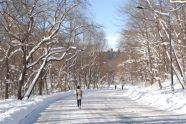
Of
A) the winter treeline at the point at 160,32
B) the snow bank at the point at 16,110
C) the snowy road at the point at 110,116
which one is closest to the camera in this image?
the snow bank at the point at 16,110

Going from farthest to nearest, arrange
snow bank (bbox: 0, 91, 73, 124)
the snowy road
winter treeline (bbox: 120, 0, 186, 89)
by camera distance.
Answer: winter treeline (bbox: 120, 0, 186, 89) → the snowy road → snow bank (bbox: 0, 91, 73, 124)

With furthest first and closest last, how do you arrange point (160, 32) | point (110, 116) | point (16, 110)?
point (160, 32)
point (16, 110)
point (110, 116)

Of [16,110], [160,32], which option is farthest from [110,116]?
[160,32]

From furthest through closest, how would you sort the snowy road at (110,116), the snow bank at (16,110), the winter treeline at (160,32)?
the winter treeline at (160,32), the snowy road at (110,116), the snow bank at (16,110)

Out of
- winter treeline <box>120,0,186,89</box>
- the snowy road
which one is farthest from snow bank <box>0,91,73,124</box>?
winter treeline <box>120,0,186,89</box>

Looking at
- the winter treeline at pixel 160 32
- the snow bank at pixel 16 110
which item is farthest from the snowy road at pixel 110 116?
the winter treeline at pixel 160 32

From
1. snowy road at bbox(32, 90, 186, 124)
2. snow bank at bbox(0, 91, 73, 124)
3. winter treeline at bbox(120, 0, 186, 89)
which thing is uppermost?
winter treeline at bbox(120, 0, 186, 89)

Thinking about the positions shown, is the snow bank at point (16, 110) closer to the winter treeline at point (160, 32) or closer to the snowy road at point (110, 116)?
the snowy road at point (110, 116)

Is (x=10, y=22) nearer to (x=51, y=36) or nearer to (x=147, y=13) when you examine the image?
(x=51, y=36)

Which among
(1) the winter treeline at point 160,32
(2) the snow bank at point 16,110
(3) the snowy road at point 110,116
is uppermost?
(1) the winter treeline at point 160,32

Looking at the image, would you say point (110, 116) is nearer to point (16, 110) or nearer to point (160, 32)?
point (16, 110)

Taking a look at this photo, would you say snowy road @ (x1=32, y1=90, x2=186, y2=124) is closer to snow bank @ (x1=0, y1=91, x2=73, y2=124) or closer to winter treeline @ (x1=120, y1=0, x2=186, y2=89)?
snow bank @ (x1=0, y1=91, x2=73, y2=124)

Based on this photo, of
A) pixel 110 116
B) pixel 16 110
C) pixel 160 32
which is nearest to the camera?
pixel 110 116

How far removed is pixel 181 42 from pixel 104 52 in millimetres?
69443
